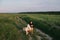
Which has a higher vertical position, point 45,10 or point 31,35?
point 45,10

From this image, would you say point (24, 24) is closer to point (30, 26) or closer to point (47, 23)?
point (30, 26)

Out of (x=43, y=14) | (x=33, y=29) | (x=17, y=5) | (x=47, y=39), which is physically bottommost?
(x=47, y=39)

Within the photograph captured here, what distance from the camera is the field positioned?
1.35m

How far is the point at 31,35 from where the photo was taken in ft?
4.46

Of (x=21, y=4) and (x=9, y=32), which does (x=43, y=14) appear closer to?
(x=21, y=4)

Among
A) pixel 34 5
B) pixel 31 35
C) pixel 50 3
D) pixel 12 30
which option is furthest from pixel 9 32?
pixel 50 3

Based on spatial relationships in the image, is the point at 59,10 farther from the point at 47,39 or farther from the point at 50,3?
the point at 47,39

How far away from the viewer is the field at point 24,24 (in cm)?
135

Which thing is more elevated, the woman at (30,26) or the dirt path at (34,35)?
the woman at (30,26)

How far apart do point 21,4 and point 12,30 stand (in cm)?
30

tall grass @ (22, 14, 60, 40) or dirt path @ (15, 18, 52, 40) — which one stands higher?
tall grass @ (22, 14, 60, 40)

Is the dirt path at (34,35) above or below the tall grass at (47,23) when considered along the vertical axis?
below

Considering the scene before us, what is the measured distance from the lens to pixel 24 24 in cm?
137

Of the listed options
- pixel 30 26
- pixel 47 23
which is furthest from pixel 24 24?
pixel 47 23
